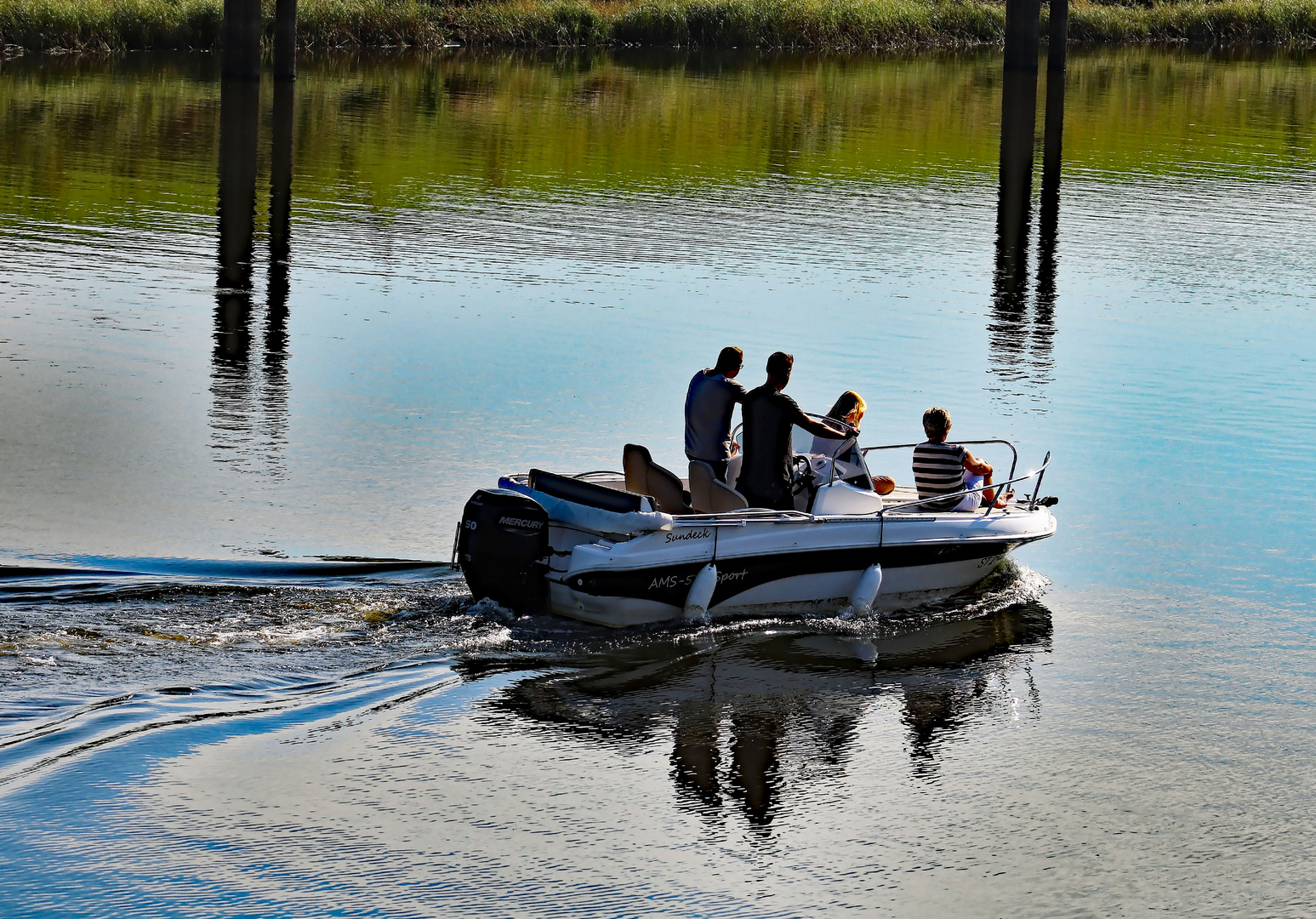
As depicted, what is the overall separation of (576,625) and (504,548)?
2.38ft

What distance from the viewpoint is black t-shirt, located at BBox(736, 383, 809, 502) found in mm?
12289

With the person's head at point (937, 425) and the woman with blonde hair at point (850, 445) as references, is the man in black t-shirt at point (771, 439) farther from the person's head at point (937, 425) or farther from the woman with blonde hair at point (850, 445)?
the person's head at point (937, 425)

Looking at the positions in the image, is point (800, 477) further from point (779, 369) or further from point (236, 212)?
point (236, 212)

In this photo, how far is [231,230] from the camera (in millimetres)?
26469

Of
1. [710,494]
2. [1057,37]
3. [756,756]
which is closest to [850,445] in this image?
[710,494]

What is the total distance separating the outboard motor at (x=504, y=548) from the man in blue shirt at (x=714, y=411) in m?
1.53

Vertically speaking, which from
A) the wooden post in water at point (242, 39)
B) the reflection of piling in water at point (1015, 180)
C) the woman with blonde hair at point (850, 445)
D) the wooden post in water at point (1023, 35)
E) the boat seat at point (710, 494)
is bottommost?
the boat seat at point (710, 494)

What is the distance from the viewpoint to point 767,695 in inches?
421

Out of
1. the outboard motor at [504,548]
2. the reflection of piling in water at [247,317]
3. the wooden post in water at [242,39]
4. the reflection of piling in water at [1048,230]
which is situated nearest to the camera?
A: the outboard motor at [504,548]

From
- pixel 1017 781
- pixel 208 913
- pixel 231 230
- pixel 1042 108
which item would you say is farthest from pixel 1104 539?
pixel 1042 108

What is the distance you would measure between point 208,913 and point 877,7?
2697 inches

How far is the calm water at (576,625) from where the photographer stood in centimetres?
862

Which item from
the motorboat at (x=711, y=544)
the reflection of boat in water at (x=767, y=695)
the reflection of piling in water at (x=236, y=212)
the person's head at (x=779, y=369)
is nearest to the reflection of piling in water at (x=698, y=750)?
the reflection of boat in water at (x=767, y=695)

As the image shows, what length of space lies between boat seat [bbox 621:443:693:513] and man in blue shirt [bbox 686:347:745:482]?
1.29 ft
